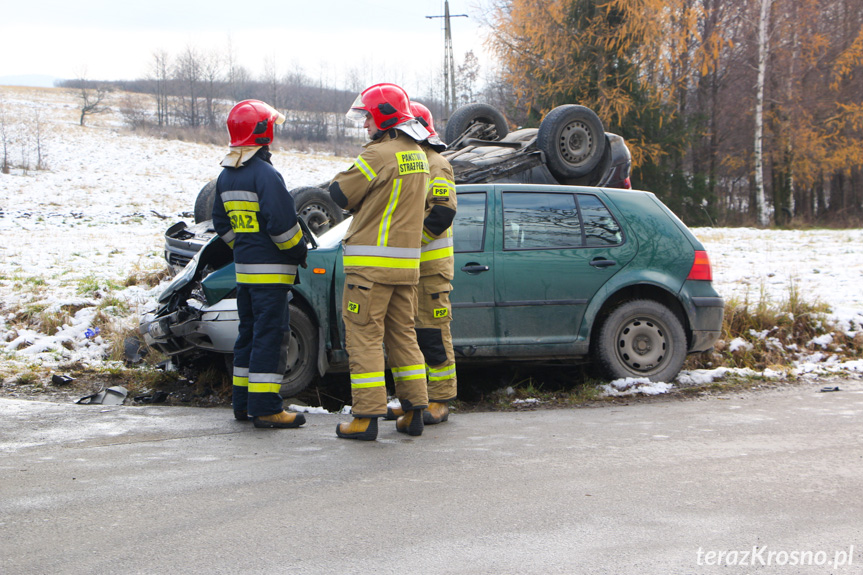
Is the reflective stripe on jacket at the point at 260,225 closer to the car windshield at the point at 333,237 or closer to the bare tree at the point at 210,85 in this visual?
the car windshield at the point at 333,237

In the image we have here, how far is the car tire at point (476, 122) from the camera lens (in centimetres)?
1045

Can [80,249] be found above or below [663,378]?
above

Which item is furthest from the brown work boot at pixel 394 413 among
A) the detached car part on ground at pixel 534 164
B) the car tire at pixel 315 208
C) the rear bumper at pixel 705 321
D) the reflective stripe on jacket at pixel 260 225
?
the car tire at pixel 315 208

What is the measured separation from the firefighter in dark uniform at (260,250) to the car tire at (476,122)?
20.4 feet

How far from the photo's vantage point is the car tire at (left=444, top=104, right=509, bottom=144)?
10453 millimetres

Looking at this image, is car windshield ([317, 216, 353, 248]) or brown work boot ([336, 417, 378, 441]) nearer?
brown work boot ([336, 417, 378, 441])

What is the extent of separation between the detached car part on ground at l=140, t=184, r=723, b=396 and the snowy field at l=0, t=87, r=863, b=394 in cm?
198

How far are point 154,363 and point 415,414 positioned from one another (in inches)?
126

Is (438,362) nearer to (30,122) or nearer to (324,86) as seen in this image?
(30,122)

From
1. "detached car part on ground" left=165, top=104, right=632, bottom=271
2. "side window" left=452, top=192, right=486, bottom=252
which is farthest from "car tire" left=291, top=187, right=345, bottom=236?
"side window" left=452, top=192, right=486, bottom=252

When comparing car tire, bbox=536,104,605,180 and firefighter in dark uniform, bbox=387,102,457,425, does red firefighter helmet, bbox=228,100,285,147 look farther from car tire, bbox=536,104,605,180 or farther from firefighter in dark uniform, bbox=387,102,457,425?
car tire, bbox=536,104,605,180

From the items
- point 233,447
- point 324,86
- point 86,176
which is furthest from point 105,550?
point 324,86

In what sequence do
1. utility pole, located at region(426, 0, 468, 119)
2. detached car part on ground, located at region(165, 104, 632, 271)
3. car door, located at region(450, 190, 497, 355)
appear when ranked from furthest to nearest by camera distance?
utility pole, located at region(426, 0, 468, 119)
detached car part on ground, located at region(165, 104, 632, 271)
car door, located at region(450, 190, 497, 355)

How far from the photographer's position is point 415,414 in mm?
4285
